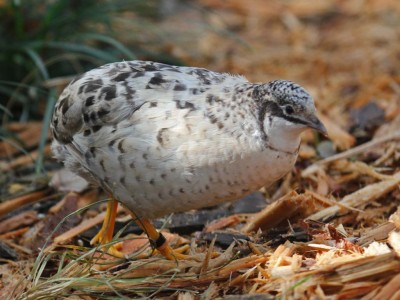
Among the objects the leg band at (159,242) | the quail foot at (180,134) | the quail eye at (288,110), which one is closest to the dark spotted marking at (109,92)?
the quail foot at (180,134)

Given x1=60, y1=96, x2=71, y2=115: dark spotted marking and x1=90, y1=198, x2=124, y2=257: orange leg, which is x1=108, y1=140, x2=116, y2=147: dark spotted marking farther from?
x1=90, y1=198, x2=124, y2=257: orange leg

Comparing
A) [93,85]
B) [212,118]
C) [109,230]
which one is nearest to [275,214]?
[212,118]

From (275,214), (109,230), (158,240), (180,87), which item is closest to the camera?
(180,87)

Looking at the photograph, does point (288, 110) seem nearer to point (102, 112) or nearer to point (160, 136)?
point (160, 136)

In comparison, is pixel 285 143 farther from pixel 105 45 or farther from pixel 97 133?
pixel 105 45

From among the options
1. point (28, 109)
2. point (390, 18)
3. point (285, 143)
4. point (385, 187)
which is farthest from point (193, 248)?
point (390, 18)

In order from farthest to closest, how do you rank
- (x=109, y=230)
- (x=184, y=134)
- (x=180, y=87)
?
(x=109, y=230) → (x=180, y=87) → (x=184, y=134)

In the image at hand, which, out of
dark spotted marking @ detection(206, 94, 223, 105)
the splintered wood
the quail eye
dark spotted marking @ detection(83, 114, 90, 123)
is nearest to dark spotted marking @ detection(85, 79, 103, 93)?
dark spotted marking @ detection(83, 114, 90, 123)

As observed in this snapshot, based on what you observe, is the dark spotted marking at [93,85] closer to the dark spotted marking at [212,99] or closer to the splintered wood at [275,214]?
the dark spotted marking at [212,99]
